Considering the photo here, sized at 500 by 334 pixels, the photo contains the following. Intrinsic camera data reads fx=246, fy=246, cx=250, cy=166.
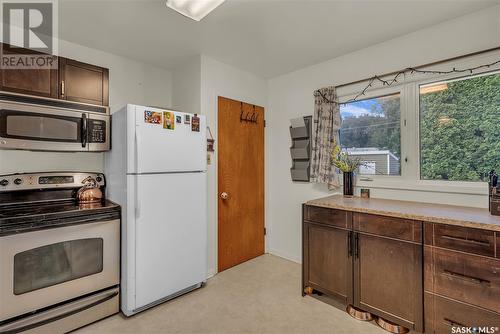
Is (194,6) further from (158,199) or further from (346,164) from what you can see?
(346,164)

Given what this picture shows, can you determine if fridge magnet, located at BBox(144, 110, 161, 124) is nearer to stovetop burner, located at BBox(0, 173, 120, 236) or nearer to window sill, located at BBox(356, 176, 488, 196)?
stovetop burner, located at BBox(0, 173, 120, 236)

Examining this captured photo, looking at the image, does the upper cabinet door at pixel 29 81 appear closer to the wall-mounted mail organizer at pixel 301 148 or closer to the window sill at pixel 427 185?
the wall-mounted mail organizer at pixel 301 148

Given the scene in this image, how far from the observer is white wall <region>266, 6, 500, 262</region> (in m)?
2.04

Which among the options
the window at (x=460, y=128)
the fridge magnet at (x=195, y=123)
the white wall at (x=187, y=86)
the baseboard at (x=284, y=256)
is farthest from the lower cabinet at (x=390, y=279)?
the white wall at (x=187, y=86)

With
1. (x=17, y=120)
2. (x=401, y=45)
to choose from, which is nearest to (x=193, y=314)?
(x=17, y=120)

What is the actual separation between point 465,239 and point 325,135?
5.22 ft

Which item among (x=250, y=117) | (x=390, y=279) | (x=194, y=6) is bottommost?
(x=390, y=279)

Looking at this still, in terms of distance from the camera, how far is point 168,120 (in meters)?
2.21

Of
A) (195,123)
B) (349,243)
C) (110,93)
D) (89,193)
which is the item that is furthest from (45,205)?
(349,243)

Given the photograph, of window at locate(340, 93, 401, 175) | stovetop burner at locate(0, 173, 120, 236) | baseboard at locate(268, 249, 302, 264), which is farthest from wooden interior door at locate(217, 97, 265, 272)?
stovetop burner at locate(0, 173, 120, 236)

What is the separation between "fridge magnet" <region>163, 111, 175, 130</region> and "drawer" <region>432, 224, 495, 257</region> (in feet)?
7.20

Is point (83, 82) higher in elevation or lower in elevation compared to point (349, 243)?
higher

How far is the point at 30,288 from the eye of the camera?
1.71m
